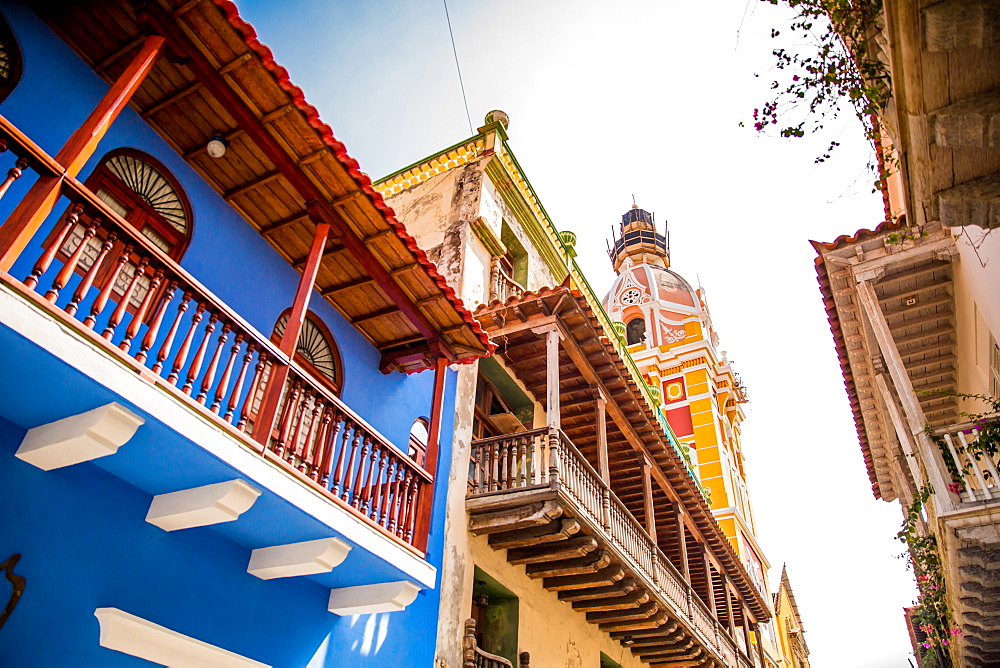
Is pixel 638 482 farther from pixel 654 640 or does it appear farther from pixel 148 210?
pixel 148 210

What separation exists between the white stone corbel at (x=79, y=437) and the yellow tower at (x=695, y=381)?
24.3 m

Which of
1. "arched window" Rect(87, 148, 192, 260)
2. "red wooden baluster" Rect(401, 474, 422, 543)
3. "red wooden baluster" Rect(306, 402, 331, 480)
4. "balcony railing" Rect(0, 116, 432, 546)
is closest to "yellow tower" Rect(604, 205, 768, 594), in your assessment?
"red wooden baluster" Rect(401, 474, 422, 543)

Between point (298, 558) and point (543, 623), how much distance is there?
6124 millimetres

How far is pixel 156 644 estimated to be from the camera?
517 cm

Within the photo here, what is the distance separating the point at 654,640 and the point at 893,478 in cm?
669

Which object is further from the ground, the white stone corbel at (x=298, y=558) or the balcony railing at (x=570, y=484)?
the balcony railing at (x=570, y=484)

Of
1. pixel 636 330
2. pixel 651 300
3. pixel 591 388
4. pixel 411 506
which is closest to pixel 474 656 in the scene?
pixel 411 506

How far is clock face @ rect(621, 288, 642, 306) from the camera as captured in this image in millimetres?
40438

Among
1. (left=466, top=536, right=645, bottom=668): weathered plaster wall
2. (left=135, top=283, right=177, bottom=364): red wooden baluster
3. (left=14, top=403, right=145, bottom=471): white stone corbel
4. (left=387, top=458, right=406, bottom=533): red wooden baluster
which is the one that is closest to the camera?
(left=14, top=403, right=145, bottom=471): white stone corbel

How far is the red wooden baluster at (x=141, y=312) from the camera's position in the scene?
4477mm

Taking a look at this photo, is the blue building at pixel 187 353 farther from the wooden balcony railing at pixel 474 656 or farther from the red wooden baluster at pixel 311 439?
the wooden balcony railing at pixel 474 656

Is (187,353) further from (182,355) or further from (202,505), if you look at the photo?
(202,505)

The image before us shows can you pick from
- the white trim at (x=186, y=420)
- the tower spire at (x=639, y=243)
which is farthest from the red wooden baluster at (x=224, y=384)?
the tower spire at (x=639, y=243)

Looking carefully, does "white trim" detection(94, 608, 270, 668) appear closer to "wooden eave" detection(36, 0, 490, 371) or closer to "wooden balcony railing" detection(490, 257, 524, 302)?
"wooden eave" detection(36, 0, 490, 371)
